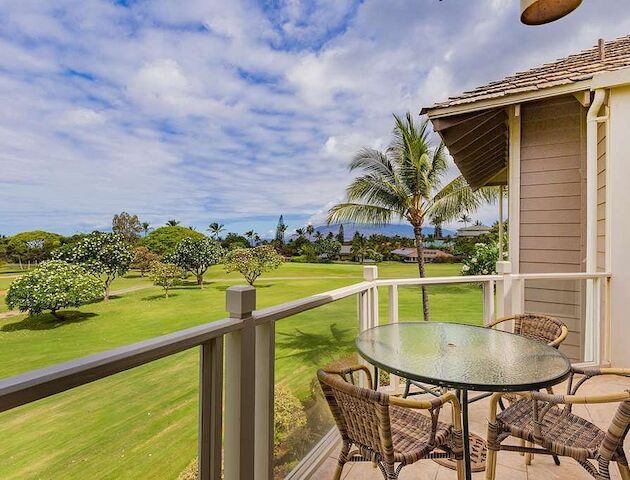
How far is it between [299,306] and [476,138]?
15.3 feet

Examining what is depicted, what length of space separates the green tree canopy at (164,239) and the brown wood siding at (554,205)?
1111 inches

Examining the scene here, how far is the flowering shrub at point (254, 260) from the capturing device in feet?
96.5

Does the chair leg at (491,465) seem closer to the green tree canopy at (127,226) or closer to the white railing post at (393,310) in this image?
the white railing post at (393,310)

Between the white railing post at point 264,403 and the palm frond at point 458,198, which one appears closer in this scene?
the white railing post at point 264,403

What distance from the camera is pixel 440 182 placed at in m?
14.1

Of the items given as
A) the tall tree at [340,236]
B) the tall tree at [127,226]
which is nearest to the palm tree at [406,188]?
the tall tree at [340,236]

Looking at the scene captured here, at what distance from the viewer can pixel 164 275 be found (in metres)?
27.9

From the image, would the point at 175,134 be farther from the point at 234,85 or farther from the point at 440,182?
the point at 440,182

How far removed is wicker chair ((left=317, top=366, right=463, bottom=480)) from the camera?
1.50m

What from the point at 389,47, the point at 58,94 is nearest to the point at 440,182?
the point at 389,47

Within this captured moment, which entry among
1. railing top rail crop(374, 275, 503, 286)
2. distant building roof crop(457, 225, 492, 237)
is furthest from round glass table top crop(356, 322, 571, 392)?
distant building roof crop(457, 225, 492, 237)

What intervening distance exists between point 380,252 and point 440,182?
38.3ft

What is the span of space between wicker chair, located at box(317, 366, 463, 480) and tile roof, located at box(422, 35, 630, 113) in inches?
157

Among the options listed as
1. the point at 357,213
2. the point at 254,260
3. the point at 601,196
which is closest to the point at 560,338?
the point at 601,196
